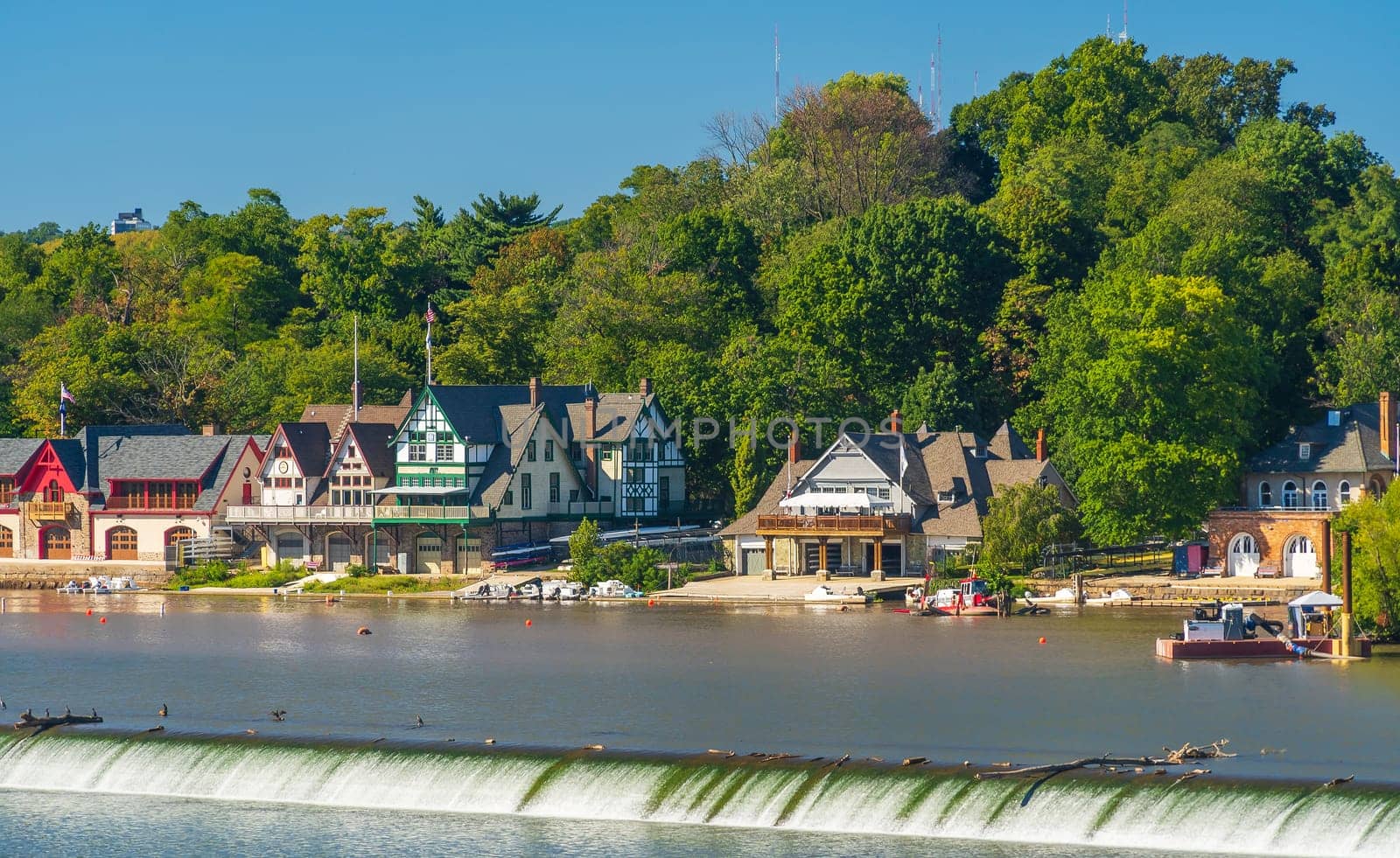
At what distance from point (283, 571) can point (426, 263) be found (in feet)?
165

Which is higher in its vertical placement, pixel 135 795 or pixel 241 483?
pixel 241 483

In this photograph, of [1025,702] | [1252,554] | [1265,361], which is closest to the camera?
[1025,702]

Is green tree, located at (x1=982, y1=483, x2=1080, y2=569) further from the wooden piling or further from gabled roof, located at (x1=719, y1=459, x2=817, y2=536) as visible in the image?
the wooden piling

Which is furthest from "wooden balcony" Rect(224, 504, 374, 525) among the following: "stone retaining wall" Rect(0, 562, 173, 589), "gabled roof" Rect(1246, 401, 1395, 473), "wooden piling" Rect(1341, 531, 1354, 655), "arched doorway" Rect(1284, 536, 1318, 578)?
"wooden piling" Rect(1341, 531, 1354, 655)

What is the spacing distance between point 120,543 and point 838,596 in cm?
4221

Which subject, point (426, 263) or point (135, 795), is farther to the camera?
point (426, 263)

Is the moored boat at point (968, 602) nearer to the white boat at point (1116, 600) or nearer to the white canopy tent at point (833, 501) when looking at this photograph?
the white boat at point (1116, 600)

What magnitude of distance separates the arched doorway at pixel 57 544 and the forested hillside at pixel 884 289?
→ 14523mm

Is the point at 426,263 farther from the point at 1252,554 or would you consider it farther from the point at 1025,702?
the point at 1025,702

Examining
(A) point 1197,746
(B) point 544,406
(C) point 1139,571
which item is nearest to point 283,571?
(B) point 544,406

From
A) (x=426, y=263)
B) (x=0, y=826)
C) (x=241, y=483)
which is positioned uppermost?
(x=426, y=263)

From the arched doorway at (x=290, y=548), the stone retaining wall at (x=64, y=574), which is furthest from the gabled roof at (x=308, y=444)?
the stone retaining wall at (x=64, y=574)

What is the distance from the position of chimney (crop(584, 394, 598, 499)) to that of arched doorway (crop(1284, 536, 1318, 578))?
3514 centimetres

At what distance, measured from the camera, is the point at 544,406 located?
96875 mm
